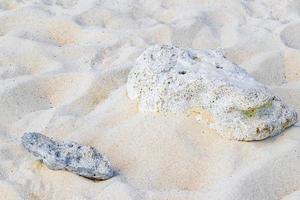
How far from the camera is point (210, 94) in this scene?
8.00 feet

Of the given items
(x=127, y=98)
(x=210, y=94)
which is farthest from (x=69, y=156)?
(x=210, y=94)

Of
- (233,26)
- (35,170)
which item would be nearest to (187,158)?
(35,170)

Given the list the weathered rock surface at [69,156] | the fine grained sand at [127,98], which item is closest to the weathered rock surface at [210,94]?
the fine grained sand at [127,98]

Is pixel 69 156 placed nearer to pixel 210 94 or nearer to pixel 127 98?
Answer: pixel 127 98

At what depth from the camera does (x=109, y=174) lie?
2.21 meters

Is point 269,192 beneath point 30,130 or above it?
above

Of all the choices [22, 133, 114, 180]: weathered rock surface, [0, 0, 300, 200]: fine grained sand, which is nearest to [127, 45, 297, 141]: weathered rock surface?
[0, 0, 300, 200]: fine grained sand

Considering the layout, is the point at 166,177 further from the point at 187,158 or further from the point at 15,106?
the point at 15,106

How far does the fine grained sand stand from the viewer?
2.21 metres

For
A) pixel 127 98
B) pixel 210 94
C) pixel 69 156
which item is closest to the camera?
pixel 69 156

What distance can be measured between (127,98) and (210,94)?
0.45 meters

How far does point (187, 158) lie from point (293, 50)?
125 centimetres

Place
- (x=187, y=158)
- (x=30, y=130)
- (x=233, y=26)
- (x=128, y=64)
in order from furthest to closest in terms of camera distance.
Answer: (x=233, y=26) < (x=128, y=64) < (x=30, y=130) < (x=187, y=158)

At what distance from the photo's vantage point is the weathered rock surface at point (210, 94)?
2387 millimetres
